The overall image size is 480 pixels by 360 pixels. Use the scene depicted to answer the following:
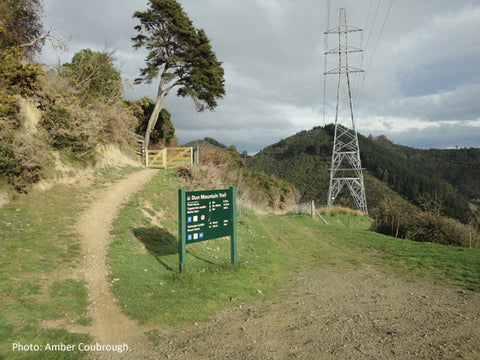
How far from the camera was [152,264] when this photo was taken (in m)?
7.55

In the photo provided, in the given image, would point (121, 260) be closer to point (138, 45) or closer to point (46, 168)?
point (46, 168)

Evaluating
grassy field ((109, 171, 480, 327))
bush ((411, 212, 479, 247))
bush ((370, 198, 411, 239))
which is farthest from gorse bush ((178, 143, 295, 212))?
bush ((411, 212, 479, 247))

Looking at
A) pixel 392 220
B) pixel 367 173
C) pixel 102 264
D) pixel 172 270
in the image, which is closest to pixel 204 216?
pixel 172 270

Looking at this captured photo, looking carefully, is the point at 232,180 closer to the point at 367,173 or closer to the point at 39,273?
the point at 39,273

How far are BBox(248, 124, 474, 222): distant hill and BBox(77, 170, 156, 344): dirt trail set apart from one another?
50.6m

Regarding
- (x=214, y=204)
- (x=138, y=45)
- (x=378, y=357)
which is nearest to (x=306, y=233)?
(x=214, y=204)

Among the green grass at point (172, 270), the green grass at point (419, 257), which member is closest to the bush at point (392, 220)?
the green grass at point (419, 257)

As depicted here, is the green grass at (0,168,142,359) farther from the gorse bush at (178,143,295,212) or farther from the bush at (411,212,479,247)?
the bush at (411,212,479,247)

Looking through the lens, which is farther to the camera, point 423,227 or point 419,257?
point 423,227

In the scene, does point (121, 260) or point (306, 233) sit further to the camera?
point (306, 233)

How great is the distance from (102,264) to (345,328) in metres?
5.51

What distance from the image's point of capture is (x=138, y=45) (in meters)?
23.3

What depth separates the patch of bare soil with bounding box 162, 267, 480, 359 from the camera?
12.9ft

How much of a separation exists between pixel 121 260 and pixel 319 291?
4952 mm
